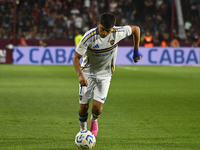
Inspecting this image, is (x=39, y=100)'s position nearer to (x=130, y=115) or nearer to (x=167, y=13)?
(x=130, y=115)

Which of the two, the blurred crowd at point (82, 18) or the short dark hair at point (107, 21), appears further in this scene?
the blurred crowd at point (82, 18)

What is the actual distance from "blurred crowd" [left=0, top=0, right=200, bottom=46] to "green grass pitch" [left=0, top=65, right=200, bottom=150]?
12792 millimetres

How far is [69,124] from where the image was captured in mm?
6527

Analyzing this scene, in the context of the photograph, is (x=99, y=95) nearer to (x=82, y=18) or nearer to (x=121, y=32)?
(x=121, y=32)

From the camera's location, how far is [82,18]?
85.0 ft

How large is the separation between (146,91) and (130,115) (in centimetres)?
405

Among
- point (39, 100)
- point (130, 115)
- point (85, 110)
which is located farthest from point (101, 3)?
point (85, 110)

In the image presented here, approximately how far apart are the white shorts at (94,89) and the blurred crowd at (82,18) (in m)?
18.9

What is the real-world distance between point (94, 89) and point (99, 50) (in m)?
0.63

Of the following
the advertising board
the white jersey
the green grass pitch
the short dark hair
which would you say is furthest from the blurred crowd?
the short dark hair

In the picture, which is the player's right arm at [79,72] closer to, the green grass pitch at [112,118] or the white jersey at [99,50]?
the white jersey at [99,50]

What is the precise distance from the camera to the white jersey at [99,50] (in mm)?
5289

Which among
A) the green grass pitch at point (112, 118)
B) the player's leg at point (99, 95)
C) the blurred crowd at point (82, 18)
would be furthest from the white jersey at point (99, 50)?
the blurred crowd at point (82, 18)

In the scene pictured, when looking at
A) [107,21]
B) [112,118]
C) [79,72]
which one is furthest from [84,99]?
[112,118]
